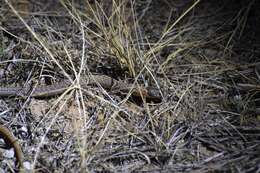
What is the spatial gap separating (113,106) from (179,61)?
0.71 metres

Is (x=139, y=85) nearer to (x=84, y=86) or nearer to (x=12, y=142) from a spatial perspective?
(x=84, y=86)

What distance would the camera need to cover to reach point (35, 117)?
2791 mm

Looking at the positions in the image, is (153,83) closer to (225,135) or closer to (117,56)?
(117,56)

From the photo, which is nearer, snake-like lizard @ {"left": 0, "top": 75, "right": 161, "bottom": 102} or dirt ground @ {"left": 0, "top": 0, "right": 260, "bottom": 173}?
dirt ground @ {"left": 0, "top": 0, "right": 260, "bottom": 173}

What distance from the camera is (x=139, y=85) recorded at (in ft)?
9.87

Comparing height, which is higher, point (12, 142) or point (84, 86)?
point (84, 86)

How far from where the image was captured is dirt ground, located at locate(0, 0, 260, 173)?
250 centimetres

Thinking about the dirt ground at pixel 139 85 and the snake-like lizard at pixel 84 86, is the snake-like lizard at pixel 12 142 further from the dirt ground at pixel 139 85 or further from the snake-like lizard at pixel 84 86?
the snake-like lizard at pixel 84 86

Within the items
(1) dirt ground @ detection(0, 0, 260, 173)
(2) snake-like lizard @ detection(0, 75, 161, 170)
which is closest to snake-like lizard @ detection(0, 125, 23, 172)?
(1) dirt ground @ detection(0, 0, 260, 173)

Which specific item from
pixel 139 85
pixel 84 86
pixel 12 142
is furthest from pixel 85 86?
pixel 12 142

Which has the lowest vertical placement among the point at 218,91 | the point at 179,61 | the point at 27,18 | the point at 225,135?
the point at 225,135

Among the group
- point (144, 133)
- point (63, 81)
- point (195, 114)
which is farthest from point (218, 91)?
point (63, 81)

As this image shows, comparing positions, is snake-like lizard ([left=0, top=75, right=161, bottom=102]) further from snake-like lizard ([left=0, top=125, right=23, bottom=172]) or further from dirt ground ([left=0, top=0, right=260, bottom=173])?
snake-like lizard ([left=0, top=125, right=23, bottom=172])

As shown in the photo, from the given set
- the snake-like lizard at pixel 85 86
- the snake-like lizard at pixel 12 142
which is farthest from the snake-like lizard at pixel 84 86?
the snake-like lizard at pixel 12 142
